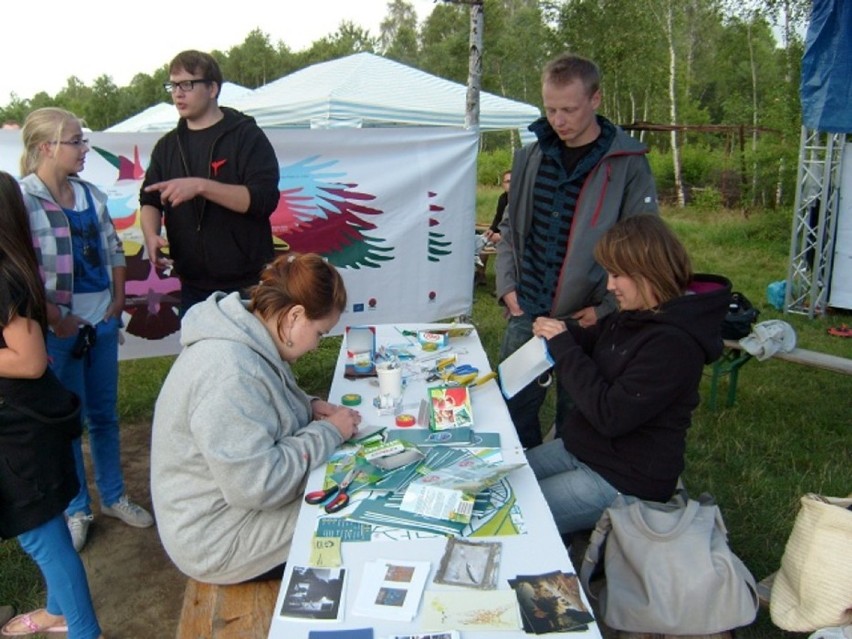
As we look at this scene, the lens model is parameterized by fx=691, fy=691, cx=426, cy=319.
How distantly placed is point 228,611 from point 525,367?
3.54 ft

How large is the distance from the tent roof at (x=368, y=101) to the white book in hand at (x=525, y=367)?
248 inches

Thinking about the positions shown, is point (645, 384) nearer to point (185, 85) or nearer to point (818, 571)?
point (818, 571)

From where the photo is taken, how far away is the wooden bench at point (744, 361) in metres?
3.67

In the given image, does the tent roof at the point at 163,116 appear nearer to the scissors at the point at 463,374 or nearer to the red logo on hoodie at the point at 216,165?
the red logo on hoodie at the point at 216,165

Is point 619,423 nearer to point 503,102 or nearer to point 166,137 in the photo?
point 166,137

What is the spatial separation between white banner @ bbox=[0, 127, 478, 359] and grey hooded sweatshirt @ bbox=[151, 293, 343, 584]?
258cm

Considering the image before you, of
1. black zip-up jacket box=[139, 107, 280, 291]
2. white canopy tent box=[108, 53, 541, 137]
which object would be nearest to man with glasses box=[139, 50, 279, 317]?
black zip-up jacket box=[139, 107, 280, 291]

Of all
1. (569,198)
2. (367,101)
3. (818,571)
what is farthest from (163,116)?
(818,571)

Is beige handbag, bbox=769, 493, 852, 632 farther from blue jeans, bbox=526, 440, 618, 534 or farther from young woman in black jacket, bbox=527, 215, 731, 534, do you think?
blue jeans, bbox=526, 440, 618, 534

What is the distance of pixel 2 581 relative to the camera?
2566 mm

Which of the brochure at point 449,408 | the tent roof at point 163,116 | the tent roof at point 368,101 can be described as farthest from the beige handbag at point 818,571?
the tent roof at point 163,116

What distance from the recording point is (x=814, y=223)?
6.89 meters

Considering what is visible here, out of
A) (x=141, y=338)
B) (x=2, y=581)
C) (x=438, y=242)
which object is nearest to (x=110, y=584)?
(x=2, y=581)

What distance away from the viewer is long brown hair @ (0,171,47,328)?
175 centimetres
